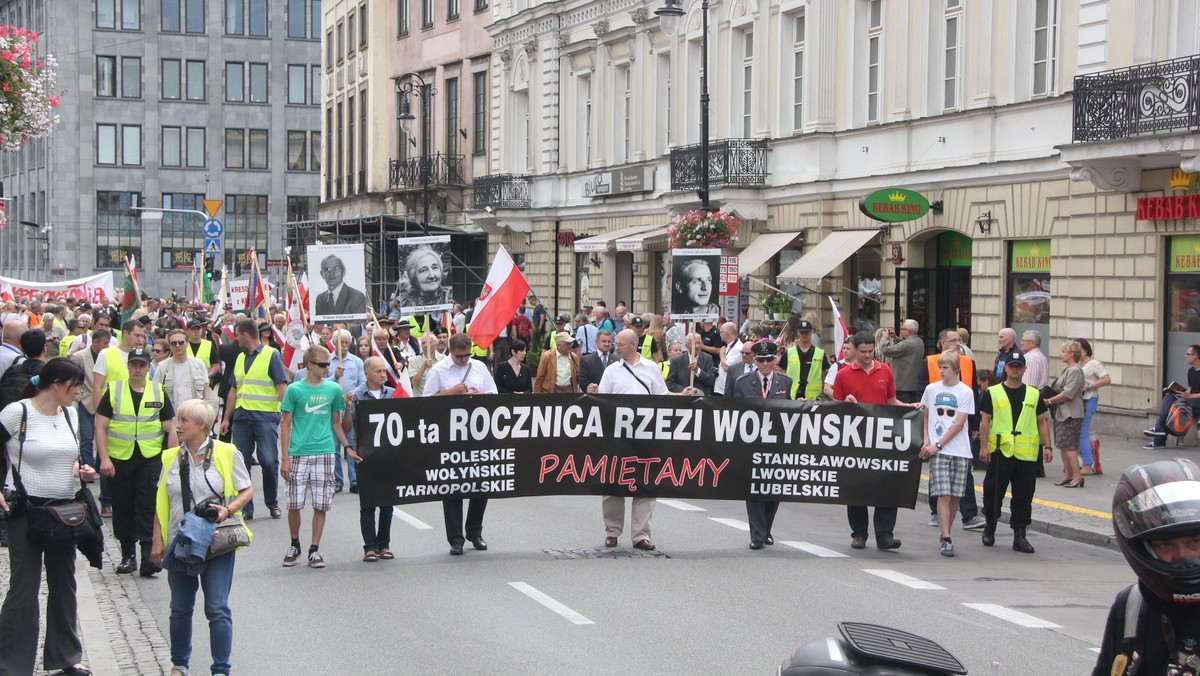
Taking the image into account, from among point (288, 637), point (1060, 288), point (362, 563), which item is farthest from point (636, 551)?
point (1060, 288)

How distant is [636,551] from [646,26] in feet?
86.8

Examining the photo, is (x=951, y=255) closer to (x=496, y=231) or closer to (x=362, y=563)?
(x=362, y=563)

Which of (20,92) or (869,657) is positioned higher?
A: (20,92)

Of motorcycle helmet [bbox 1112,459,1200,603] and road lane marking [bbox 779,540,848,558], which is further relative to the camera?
road lane marking [bbox 779,540,848,558]

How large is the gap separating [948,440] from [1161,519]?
9.20 metres

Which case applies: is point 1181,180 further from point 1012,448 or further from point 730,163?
point 730,163

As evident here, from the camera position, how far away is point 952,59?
82.8ft

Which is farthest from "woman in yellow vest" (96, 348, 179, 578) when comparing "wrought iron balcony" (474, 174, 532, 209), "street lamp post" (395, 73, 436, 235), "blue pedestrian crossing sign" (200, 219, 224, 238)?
"wrought iron balcony" (474, 174, 532, 209)

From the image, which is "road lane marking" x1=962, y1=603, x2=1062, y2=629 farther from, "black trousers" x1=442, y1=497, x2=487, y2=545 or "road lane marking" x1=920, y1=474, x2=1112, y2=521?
"road lane marking" x1=920, y1=474, x2=1112, y2=521

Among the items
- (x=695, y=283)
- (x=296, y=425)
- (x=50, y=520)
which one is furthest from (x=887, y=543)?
(x=695, y=283)

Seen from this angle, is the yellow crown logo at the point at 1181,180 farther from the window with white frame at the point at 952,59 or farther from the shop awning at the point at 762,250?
the shop awning at the point at 762,250

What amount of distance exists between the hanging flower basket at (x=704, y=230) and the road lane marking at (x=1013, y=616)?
17.6m

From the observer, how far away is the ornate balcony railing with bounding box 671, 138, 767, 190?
30.8 m

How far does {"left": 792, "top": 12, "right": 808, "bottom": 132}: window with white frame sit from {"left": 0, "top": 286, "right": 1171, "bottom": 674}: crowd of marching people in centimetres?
1092
